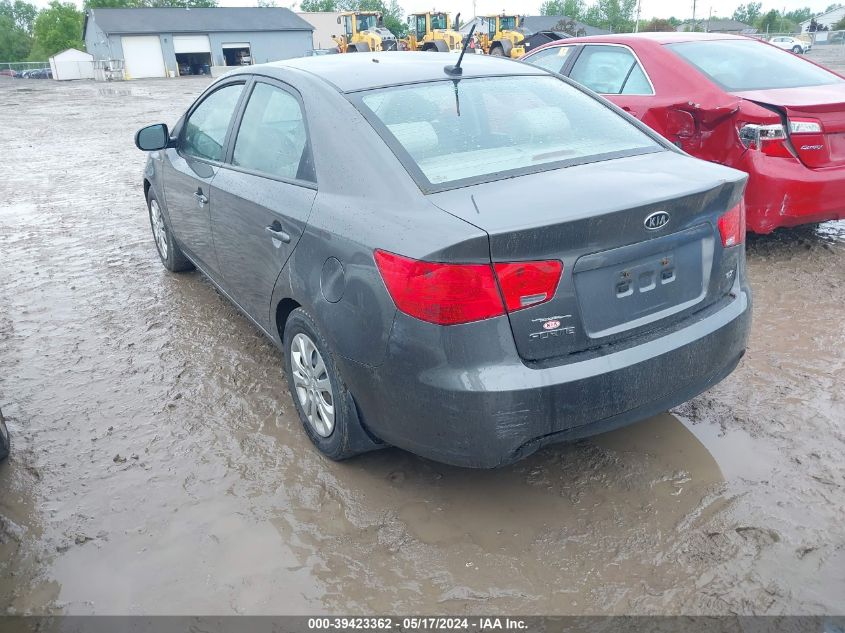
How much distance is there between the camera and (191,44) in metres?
56.8

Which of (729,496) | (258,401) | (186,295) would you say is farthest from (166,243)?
(729,496)

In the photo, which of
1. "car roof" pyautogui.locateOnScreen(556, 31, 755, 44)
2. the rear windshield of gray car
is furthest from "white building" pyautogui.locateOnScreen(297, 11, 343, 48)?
the rear windshield of gray car

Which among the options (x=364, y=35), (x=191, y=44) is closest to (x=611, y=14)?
(x=191, y=44)

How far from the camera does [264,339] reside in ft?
13.9

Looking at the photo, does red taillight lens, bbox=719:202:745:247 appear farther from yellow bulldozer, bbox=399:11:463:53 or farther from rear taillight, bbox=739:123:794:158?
yellow bulldozer, bbox=399:11:463:53

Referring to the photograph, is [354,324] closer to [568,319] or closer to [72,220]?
[568,319]

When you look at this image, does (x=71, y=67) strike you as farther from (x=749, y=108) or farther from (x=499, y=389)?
(x=499, y=389)

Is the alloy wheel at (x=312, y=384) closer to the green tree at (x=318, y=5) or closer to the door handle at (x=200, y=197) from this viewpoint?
the door handle at (x=200, y=197)

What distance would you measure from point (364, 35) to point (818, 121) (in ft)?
100

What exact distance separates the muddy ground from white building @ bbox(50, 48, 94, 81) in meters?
58.9

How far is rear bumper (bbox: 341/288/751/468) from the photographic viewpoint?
7.32 feet

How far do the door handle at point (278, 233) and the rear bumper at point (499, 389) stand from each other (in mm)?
675

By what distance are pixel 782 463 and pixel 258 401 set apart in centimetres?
242

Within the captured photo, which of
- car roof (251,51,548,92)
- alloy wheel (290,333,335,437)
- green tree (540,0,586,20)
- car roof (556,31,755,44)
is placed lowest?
alloy wheel (290,333,335,437)
